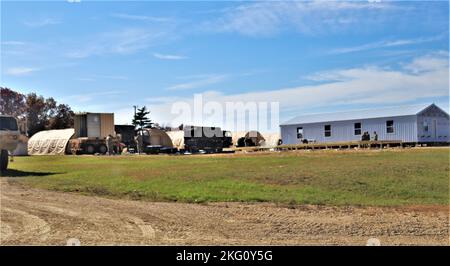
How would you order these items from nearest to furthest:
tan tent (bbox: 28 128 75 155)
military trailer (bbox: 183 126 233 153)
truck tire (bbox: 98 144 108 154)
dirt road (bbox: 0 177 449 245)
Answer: dirt road (bbox: 0 177 449 245) → military trailer (bbox: 183 126 233 153) → truck tire (bbox: 98 144 108 154) → tan tent (bbox: 28 128 75 155)

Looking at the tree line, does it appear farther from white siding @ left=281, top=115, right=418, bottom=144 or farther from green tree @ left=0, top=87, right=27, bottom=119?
white siding @ left=281, top=115, right=418, bottom=144

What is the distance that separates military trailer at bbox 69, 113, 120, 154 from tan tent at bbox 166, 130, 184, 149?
29.6ft

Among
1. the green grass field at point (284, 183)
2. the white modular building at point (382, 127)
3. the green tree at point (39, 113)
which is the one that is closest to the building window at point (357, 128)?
the white modular building at point (382, 127)

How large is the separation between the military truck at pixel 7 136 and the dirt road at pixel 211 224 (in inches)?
481

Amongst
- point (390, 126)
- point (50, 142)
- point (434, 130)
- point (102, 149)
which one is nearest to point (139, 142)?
point (102, 149)

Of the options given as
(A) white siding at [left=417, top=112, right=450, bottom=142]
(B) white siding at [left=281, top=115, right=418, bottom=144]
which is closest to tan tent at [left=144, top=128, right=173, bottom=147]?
(B) white siding at [left=281, top=115, right=418, bottom=144]

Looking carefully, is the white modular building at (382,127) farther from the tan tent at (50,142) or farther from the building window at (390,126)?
the tan tent at (50,142)

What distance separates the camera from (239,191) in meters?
16.0

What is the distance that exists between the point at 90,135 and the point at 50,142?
8818 mm

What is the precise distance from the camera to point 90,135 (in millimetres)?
47375

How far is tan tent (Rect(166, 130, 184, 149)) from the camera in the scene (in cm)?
5383

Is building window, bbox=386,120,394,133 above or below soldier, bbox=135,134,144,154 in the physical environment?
above

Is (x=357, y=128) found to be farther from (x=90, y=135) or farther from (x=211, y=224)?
(x=211, y=224)
